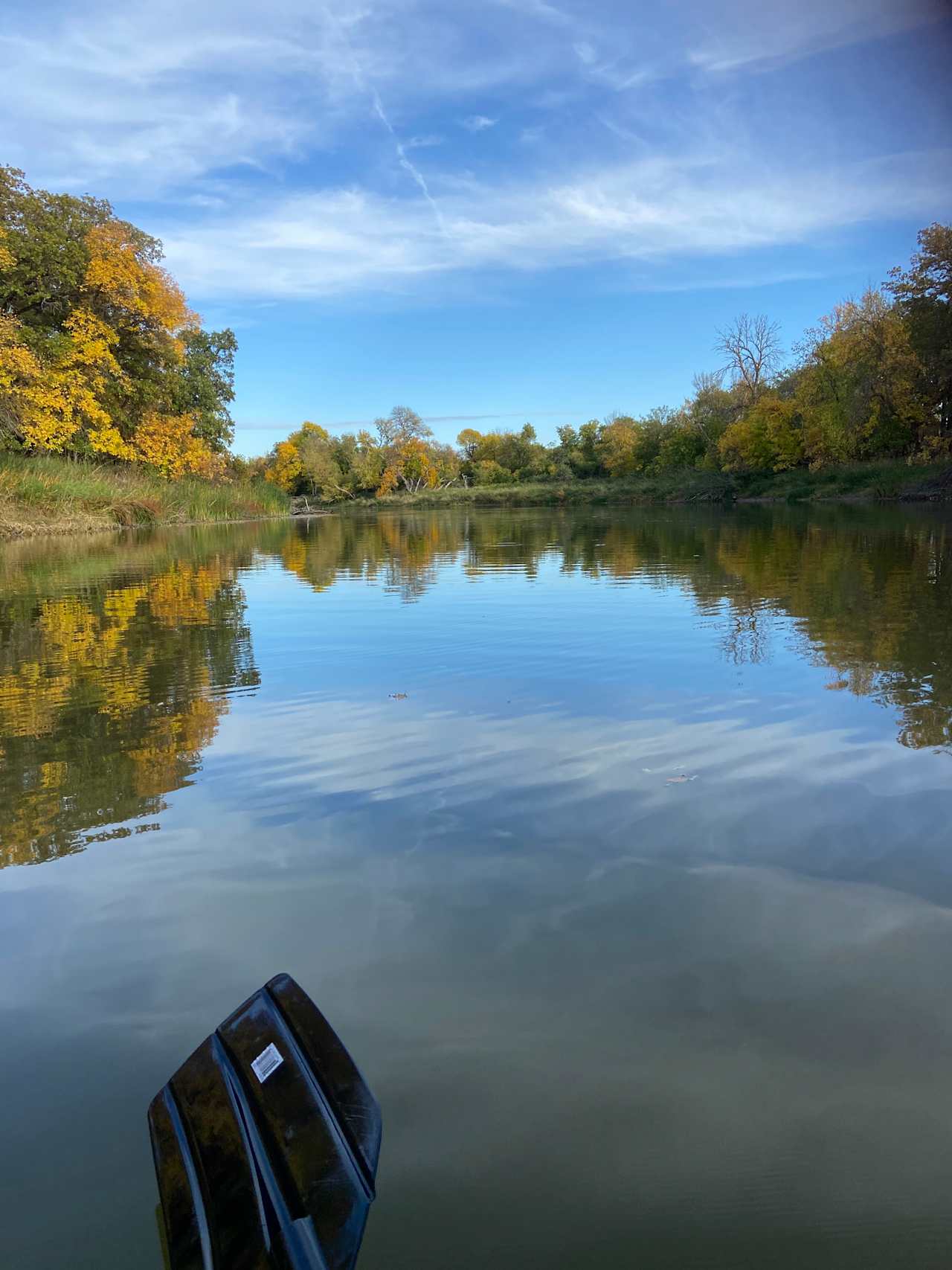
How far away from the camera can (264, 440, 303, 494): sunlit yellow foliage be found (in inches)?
3268

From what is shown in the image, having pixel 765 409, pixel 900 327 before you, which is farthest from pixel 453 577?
pixel 765 409

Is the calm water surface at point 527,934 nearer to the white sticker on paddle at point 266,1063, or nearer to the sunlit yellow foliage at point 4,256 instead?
the white sticker on paddle at point 266,1063

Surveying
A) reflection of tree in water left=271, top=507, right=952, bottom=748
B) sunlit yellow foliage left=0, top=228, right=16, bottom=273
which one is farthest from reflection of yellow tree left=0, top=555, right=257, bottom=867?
sunlit yellow foliage left=0, top=228, right=16, bottom=273

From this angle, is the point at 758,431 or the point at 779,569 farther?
the point at 758,431

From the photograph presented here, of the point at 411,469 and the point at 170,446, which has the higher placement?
the point at 411,469

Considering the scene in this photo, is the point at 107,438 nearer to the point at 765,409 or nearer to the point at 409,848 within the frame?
the point at 409,848

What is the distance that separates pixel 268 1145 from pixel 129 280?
1255 inches

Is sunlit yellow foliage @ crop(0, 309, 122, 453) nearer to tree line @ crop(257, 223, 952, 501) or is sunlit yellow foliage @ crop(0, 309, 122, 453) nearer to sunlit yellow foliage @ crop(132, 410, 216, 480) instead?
sunlit yellow foliage @ crop(132, 410, 216, 480)

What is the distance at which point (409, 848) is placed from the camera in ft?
10.4

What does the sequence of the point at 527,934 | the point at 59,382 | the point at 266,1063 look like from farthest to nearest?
the point at 59,382 < the point at 527,934 < the point at 266,1063

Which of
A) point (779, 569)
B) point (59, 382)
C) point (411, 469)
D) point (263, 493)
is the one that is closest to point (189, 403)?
point (263, 493)

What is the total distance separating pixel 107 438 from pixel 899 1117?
103 feet

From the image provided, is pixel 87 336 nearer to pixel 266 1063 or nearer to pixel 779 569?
pixel 779 569

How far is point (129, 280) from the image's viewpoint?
1106 inches
